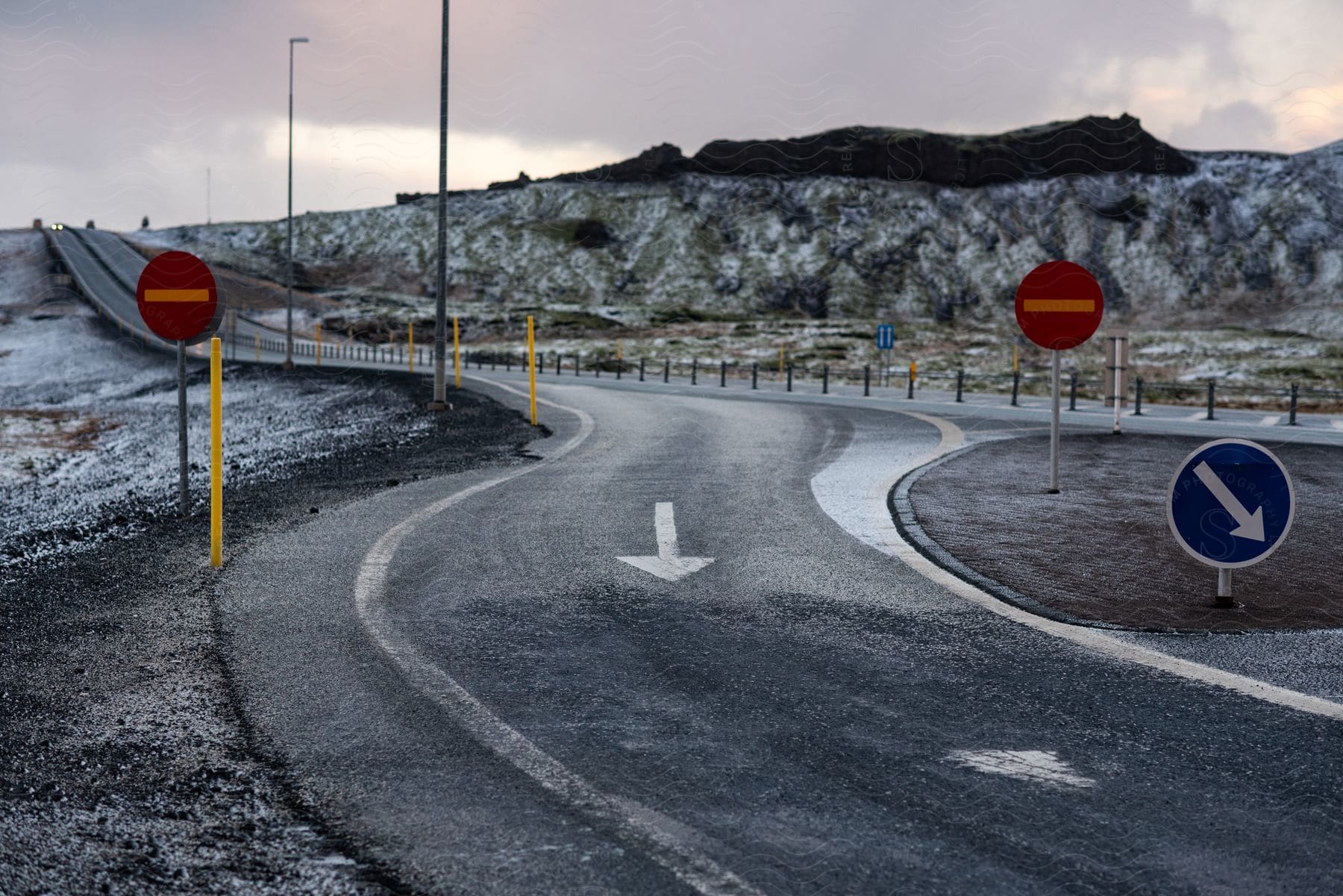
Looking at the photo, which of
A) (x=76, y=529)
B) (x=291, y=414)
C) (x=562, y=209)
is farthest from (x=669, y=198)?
(x=76, y=529)

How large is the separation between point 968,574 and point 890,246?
5519 inches

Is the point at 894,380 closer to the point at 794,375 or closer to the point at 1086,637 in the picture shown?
the point at 794,375

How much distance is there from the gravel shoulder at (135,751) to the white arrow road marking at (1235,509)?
5422 mm

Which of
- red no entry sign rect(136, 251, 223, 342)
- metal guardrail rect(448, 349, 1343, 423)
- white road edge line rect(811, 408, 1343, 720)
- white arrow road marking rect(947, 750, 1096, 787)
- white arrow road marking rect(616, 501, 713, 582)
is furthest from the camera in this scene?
metal guardrail rect(448, 349, 1343, 423)

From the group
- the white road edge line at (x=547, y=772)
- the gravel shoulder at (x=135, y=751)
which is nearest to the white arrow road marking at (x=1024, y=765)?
the white road edge line at (x=547, y=772)

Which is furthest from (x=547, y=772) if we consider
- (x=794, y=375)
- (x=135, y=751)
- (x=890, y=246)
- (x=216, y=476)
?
(x=890, y=246)

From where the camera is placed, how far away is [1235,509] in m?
6.84

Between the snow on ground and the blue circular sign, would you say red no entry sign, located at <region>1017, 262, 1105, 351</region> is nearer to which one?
the blue circular sign

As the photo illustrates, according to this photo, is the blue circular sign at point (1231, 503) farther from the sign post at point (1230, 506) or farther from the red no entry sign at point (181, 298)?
the red no entry sign at point (181, 298)

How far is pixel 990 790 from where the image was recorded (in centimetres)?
402

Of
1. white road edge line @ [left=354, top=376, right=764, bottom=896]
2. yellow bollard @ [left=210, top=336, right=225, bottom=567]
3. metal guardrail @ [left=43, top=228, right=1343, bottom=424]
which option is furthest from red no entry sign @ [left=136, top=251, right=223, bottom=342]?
metal guardrail @ [left=43, top=228, right=1343, bottom=424]

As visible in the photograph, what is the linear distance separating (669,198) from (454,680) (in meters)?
160

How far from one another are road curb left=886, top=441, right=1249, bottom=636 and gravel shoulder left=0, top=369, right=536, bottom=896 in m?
4.37

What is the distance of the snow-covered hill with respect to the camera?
13450cm
